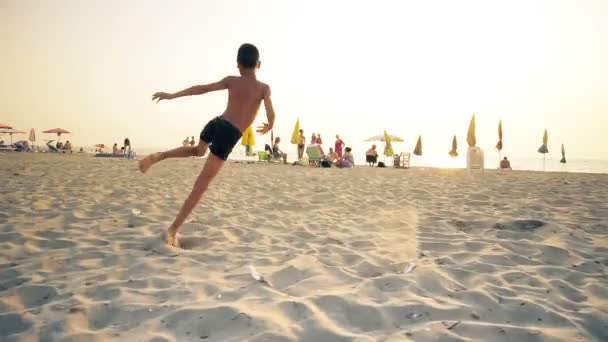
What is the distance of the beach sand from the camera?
187cm

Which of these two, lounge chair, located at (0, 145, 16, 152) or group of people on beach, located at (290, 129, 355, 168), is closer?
group of people on beach, located at (290, 129, 355, 168)

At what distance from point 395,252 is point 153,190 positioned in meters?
4.86

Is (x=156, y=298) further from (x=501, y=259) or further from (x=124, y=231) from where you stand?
(x=501, y=259)

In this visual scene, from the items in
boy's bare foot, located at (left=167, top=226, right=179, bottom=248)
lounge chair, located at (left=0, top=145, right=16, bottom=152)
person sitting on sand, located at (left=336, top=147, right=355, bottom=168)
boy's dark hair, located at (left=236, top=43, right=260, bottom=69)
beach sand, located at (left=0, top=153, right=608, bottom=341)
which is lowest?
beach sand, located at (left=0, top=153, right=608, bottom=341)

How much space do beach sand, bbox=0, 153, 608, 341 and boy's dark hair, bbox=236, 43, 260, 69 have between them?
170 centimetres

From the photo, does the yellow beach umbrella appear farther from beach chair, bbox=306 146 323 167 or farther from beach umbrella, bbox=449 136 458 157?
beach umbrella, bbox=449 136 458 157

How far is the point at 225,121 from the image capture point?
324cm

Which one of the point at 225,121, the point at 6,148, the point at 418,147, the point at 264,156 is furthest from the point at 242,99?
the point at 6,148

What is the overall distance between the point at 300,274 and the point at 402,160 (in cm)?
2063

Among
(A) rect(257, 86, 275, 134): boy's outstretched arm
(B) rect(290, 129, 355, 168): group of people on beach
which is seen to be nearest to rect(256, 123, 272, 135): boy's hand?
(A) rect(257, 86, 275, 134): boy's outstretched arm

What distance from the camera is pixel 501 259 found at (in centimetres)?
300

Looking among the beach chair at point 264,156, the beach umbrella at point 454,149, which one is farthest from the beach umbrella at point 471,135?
the beach chair at point 264,156

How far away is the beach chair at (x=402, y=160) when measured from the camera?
71.5 feet

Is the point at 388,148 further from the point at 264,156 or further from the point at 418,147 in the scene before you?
the point at 264,156
